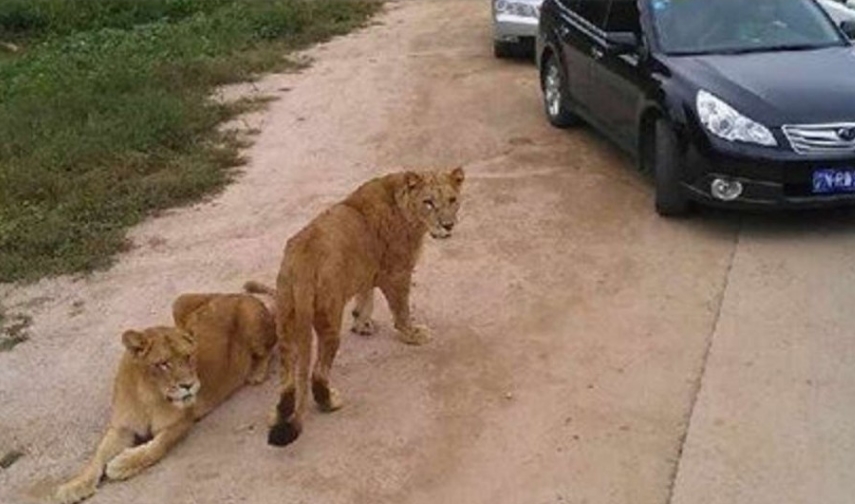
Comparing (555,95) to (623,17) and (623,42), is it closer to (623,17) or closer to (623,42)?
(623,17)

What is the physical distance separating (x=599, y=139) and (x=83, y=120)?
491 cm

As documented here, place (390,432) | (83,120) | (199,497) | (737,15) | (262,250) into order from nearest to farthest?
1. (199,497)
2. (390,432)
3. (262,250)
4. (737,15)
5. (83,120)

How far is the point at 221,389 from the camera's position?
5.54 m

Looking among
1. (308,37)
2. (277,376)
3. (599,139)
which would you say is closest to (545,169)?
(599,139)

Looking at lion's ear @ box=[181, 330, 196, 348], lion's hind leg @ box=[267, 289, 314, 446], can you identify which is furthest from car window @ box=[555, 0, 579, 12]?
lion's ear @ box=[181, 330, 196, 348]

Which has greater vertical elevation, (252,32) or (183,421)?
(183,421)

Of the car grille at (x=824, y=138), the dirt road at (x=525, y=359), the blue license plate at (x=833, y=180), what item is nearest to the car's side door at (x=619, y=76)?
the dirt road at (x=525, y=359)

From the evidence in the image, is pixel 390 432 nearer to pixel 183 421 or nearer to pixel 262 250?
pixel 183 421

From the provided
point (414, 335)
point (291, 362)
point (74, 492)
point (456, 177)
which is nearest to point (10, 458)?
point (74, 492)

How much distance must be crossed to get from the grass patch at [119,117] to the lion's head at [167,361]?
2728 millimetres

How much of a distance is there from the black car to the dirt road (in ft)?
1.17

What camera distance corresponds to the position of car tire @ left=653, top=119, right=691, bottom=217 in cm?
744

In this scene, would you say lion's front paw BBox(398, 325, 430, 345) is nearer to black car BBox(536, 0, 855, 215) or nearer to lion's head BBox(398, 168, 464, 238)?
lion's head BBox(398, 168, 464, 238)

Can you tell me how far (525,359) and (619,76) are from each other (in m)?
3.23
